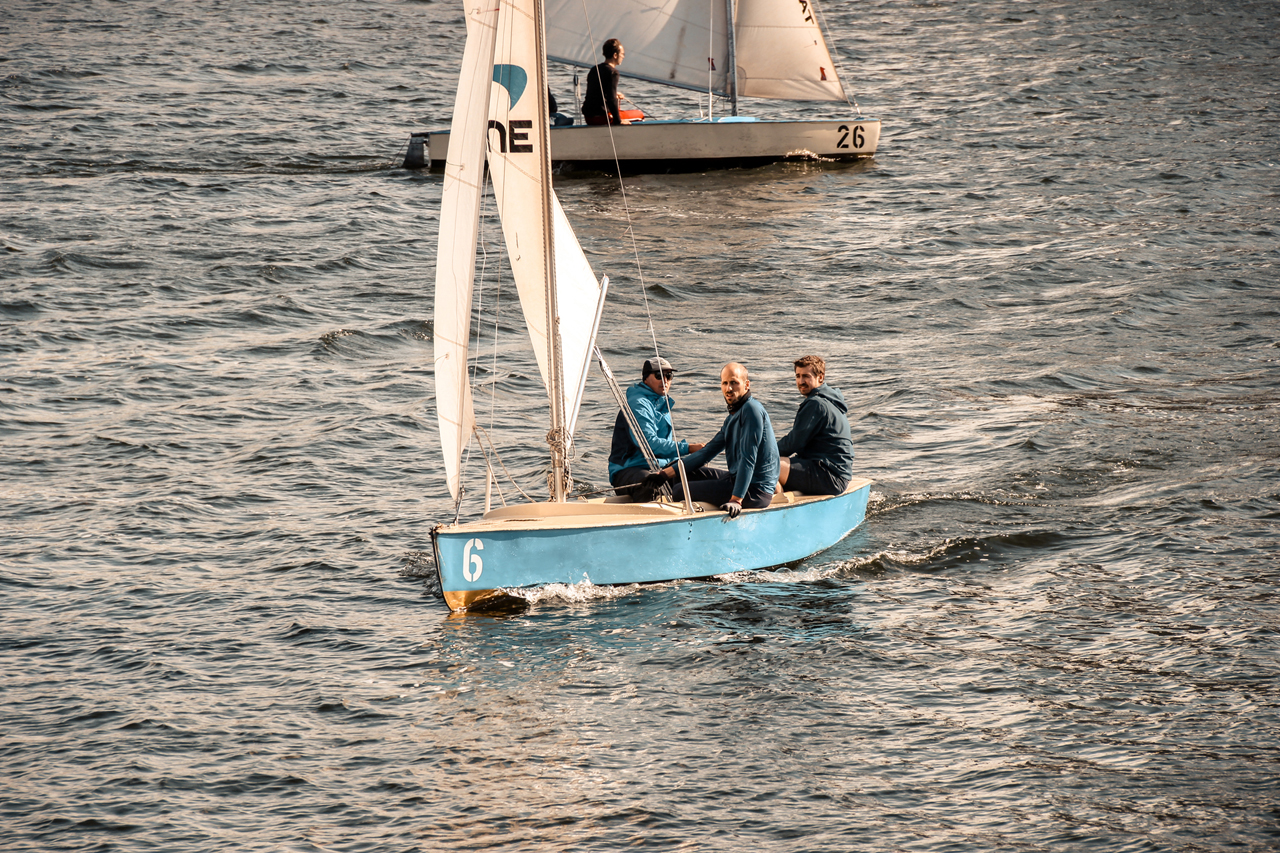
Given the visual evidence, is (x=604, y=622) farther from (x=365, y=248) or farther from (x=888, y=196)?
(x=888, y=196)

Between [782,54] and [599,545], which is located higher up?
[782,54]

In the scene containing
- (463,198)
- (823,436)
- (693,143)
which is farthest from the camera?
(693,143)

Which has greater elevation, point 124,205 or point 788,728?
point 124,205

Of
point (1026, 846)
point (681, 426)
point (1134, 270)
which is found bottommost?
point (1026, 846)

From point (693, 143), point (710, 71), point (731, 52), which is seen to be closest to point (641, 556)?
point (693, 143)

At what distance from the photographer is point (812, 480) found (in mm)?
12297

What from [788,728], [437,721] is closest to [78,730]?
[437,721]

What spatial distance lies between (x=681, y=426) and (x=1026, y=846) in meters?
8.58

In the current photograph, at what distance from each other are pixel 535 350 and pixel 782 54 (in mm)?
19304

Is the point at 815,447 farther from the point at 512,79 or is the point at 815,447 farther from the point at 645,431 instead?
the point at 512,79

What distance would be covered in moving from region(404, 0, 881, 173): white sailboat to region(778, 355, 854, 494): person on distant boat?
16.0 metres

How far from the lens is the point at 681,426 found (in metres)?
16.1

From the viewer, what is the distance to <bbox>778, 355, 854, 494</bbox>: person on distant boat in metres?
12.2

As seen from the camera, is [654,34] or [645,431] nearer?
[645,431]
